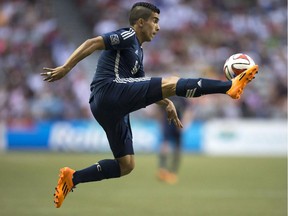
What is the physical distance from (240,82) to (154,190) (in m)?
5.90

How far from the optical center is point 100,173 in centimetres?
812

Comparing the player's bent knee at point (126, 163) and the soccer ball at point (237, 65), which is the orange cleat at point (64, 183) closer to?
the player's bent knee at point (126, 163)

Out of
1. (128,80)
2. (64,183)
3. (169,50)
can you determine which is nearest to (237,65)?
(128,80)

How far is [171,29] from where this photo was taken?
936 inches

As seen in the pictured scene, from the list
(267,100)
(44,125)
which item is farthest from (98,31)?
(267,100)

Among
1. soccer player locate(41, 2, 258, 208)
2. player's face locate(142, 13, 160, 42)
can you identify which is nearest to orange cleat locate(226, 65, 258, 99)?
soccer player locate(41, 2, 258, 208)

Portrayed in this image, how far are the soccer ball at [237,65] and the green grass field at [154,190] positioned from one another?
261 cm

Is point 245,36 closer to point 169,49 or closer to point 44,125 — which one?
point 169,49

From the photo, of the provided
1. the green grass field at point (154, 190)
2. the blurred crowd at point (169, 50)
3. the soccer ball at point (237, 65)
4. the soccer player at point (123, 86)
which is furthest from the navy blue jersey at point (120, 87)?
the blurred crowd at point (169, 50)

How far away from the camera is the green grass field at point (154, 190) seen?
9555 mm

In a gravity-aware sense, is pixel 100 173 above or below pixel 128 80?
below

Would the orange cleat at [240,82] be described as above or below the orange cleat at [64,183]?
above

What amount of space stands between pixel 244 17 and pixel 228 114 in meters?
4.86

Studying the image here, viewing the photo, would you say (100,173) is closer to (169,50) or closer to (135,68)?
(135,68)
